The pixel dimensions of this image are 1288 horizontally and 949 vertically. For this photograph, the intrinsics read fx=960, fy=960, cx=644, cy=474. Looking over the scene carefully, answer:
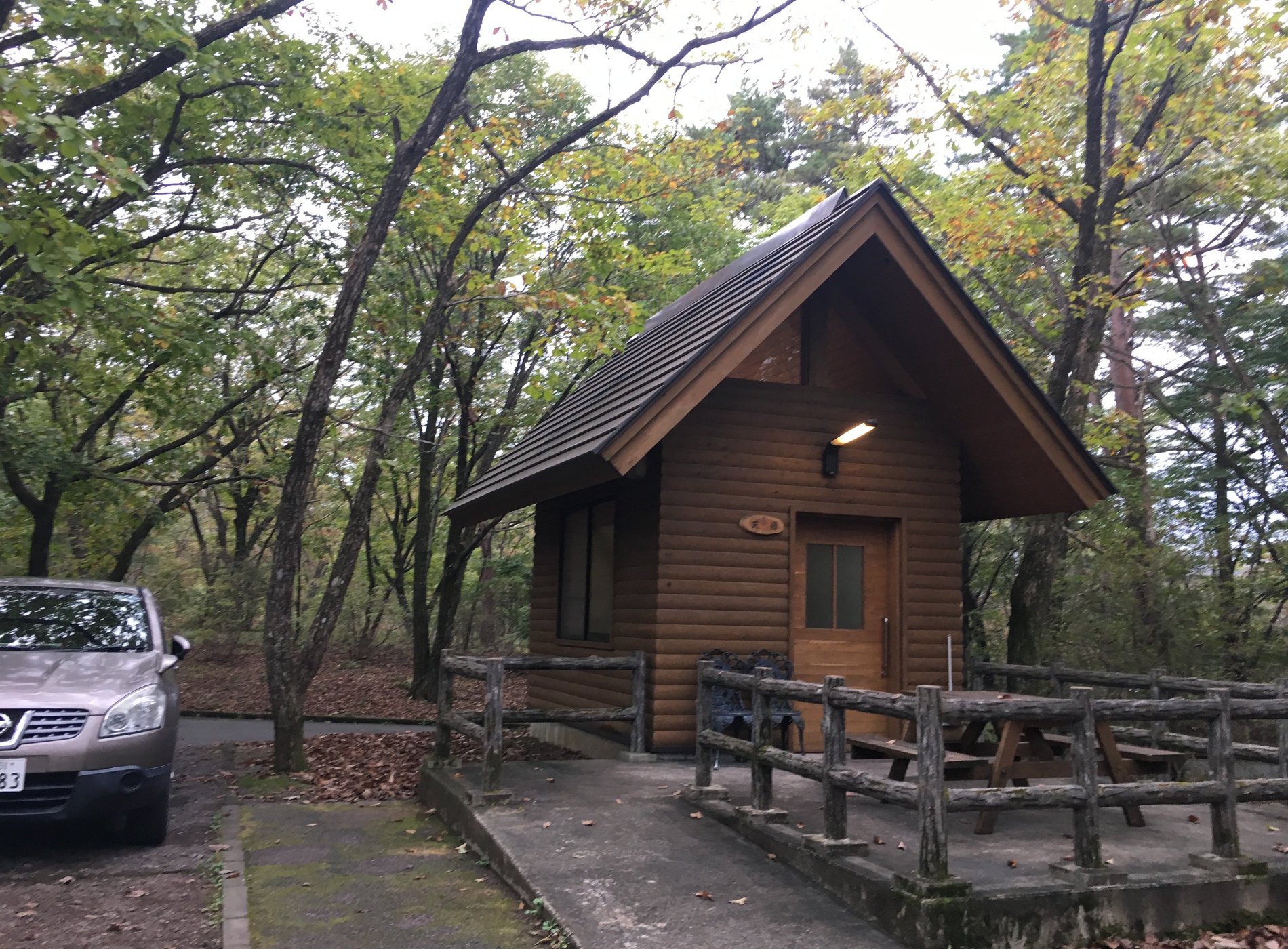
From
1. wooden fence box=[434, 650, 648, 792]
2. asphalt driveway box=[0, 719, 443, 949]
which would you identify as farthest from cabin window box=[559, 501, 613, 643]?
asphalt driveway box=[0, 719, 443, 949]

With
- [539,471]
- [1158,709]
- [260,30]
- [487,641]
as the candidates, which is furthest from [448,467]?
[1158,709]

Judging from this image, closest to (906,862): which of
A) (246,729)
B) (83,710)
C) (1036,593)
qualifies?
(83,710)

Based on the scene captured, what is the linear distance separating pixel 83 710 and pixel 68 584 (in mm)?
2098

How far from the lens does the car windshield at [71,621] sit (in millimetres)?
7047

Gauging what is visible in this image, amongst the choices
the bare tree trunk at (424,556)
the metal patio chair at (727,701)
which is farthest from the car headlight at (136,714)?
the bare tree trunk at (424,556)

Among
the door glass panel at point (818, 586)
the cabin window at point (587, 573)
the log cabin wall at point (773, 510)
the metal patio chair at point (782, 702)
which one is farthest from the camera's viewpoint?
the cabin window at point (587, 573)

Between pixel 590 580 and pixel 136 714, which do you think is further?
pixel 590 580

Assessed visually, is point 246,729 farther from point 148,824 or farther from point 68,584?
point 148,824

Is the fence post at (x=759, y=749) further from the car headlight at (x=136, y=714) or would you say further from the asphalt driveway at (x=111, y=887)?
the car headlight at (x=136, y=714)

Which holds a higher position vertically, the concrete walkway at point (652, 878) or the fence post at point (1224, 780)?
the fence post at point (1224, 780)

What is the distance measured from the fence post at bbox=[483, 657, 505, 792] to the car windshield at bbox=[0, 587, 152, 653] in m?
2.58

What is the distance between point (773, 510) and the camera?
32.2ft

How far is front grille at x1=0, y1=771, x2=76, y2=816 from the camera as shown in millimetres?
5715

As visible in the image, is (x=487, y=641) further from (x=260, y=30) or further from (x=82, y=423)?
(x=260, y=30)
